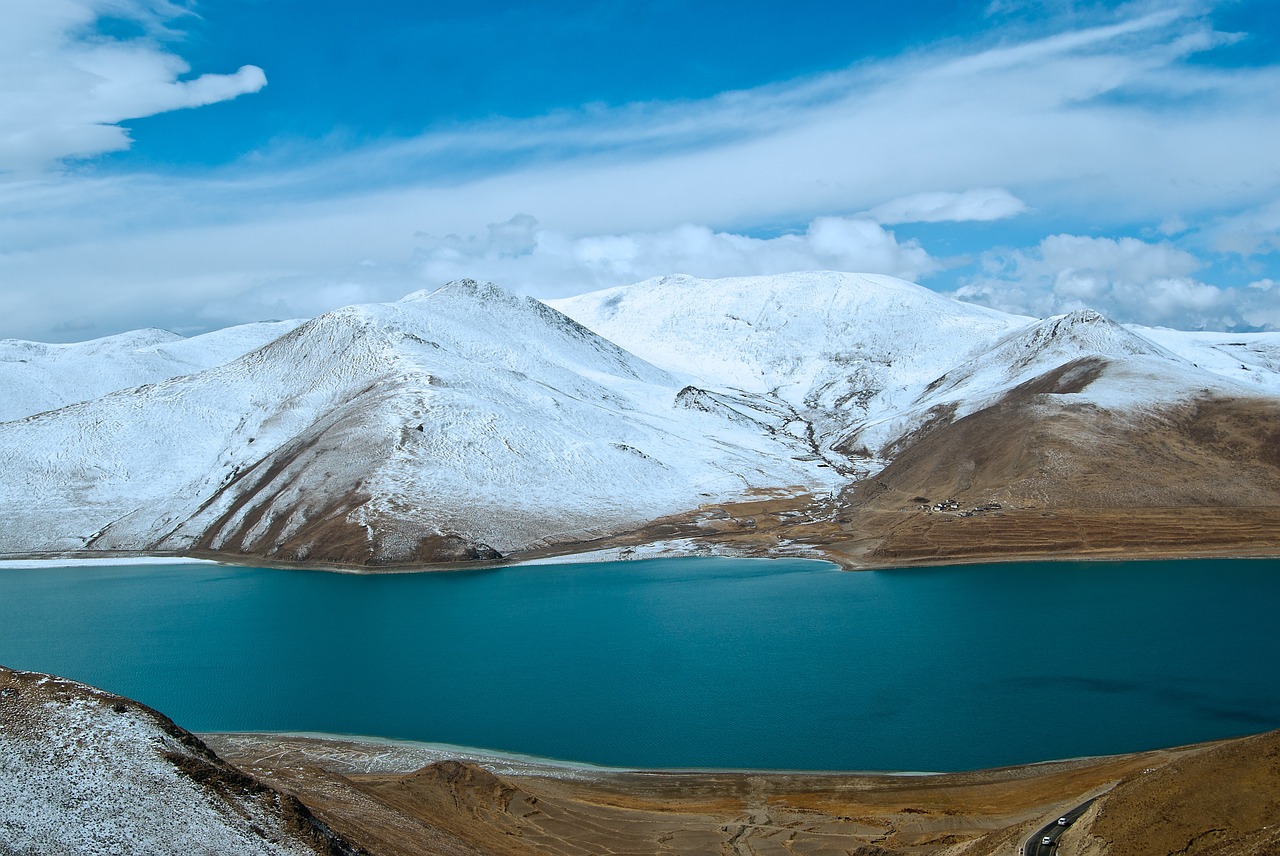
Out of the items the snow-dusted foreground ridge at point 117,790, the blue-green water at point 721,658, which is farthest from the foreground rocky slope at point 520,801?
the blue-green water at point 721,658

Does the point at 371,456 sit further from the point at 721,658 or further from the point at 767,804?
the point at 767,804

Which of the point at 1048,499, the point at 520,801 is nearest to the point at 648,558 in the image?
the point at 1048,499

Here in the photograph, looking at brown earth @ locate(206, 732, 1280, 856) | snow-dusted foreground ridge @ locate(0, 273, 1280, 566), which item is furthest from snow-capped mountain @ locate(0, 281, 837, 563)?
brown earth @ locate(206, 732, 1280, 856)

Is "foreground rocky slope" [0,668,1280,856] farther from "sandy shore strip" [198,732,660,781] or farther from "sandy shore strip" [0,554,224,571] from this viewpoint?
"sandy shore strip" [0,554,224,571]

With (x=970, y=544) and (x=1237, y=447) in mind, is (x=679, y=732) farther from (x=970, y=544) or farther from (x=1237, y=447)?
(x=1237, y=447)

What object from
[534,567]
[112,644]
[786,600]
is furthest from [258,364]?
[786,600]
